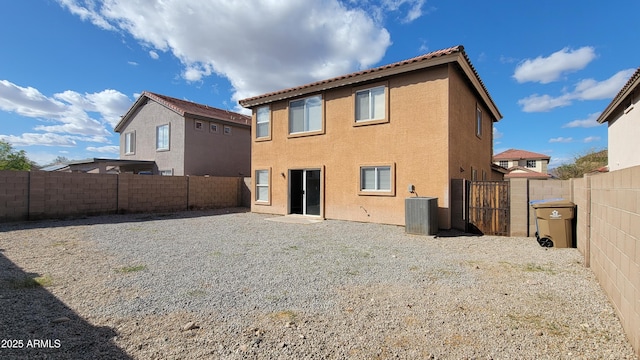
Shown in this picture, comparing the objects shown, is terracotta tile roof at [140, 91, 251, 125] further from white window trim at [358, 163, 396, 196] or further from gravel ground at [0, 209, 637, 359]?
gravel ground at [0, 209, 637, 359]

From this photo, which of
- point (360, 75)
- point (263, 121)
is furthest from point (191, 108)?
point (360, 75)

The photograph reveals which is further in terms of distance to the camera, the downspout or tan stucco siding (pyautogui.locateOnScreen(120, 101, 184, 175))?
tan stucco siding (pyautogui.locateOnScreen(120, 101, 184, 175))

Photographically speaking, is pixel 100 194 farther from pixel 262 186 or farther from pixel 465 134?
pixel 465 134

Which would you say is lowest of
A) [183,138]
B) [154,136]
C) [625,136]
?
[625,136]

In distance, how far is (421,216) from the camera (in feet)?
30.3

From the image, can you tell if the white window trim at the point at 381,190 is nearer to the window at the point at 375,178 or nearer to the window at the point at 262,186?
the window at the point at 375,178

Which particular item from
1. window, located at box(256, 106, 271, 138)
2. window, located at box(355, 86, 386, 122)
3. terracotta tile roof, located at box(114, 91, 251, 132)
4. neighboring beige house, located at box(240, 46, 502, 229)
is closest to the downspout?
neighboring beige house, located at box(240, 46, 502, 229)

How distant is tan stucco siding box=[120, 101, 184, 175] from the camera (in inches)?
766

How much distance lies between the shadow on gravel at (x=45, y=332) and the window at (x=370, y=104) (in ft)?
33.6

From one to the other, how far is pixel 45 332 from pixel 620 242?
6683 millimetres

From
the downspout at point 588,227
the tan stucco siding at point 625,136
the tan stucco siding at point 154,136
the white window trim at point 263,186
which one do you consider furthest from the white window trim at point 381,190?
the tan stucco siding at point 154,136

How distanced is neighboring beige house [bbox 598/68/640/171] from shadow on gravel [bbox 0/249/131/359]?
18.1 metres

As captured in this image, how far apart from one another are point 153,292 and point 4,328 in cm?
152

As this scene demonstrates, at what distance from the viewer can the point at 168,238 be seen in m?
A: 8.63
